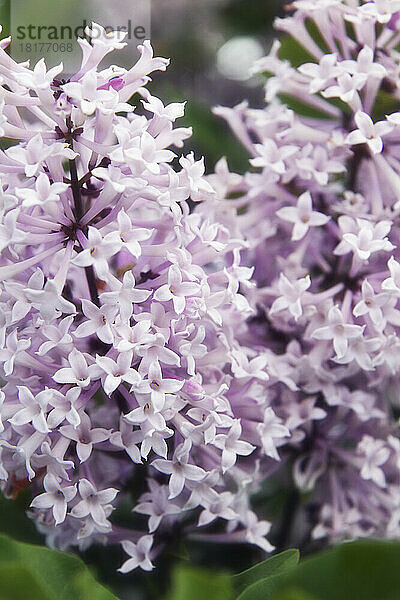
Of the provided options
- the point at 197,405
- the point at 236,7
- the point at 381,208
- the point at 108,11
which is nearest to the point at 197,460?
the point at 197,405

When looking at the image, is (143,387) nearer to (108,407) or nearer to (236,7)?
(108,407)

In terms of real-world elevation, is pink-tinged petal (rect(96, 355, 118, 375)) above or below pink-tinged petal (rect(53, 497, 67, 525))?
above

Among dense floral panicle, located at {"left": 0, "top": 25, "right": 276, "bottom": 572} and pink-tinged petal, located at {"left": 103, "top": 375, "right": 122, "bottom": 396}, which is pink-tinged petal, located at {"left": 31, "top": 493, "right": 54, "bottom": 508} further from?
pink-tinged petal, located at {"left": 103, "top": 375, "right": 122, "bottom": 396}

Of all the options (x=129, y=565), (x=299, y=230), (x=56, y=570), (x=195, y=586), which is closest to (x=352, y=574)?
(x=195, y=586)

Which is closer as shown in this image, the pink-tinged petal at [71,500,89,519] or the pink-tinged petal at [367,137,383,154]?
the pink-tinged petal at [71,500,89,519]

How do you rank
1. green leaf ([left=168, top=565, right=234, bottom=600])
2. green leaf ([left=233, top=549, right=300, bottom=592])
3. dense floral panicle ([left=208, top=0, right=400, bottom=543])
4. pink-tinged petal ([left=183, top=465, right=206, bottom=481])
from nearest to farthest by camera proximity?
green leaf ([left=168, top=565, right=234, bottom=600])
green leaf ([left=233, top=549, right=300, bottom=592])
pink-tinged petal ([left=183, top=465, right=206, bottom=481])
dense floral panicle ([left=208, top=0, right=400, bottom=543])

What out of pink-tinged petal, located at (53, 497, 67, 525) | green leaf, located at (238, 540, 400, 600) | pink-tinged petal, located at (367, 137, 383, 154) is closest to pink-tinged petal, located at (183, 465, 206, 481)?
pink-tinged petal, located at (53, 497, 67, 525)
